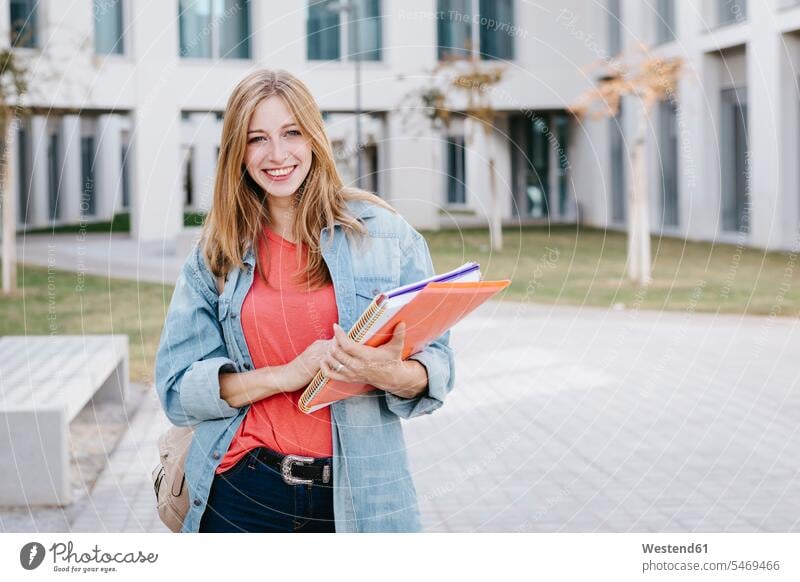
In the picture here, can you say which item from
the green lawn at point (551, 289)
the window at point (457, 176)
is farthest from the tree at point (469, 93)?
the window at point (457, 176)

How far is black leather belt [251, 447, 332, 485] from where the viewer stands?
1.99 meters

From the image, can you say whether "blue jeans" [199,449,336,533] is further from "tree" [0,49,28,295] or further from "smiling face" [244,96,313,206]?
"tree" [0,49,28,295]

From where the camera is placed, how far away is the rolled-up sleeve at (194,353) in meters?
2.00

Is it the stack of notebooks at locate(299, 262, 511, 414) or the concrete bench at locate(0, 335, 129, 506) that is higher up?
the stack of notebooks at locate(299, 262, 511, 414)

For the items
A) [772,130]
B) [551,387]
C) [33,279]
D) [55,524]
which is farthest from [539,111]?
[55,524]

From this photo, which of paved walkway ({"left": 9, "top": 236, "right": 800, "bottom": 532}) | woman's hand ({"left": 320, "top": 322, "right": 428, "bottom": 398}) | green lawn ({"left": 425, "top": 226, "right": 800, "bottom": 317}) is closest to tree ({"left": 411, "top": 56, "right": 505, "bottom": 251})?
green lawn ({"left": 425, "top": 226, "right": 800, "bottom": 317})

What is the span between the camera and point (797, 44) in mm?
14664

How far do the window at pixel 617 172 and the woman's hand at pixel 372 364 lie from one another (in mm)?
20007

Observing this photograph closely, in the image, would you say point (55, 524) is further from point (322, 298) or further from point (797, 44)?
point (797, 44)

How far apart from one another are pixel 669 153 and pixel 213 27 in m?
7.83
